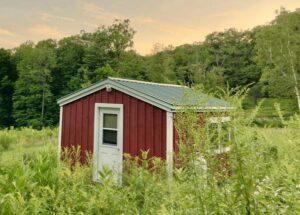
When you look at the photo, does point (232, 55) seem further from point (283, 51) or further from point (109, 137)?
point (109, 137)

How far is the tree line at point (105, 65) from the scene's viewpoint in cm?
3434

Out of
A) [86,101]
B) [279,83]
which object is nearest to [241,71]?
[279,83]

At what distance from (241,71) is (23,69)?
100 feet

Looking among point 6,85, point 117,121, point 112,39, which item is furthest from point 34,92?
point 117,121

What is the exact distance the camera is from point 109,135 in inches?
302

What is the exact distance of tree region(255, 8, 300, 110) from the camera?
80.7 feet

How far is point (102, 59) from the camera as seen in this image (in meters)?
38.6

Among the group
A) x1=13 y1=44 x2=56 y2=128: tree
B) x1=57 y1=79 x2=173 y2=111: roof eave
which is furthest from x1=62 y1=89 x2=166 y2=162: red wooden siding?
x1=13 y1=44 x2=56 y2=128: tree

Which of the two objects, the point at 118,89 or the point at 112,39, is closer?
the point at 118,89

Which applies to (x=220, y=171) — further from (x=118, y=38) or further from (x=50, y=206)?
(x=118, y=38)

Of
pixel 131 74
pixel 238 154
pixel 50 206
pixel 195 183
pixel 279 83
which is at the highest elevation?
pixel 131 74

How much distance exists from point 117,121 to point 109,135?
510 millimetres

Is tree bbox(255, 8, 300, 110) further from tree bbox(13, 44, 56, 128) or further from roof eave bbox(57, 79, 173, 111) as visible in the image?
tree bbox(13, 44, 56, 128)

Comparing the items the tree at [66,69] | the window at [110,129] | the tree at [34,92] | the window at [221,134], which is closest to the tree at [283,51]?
the window at [110,129]
